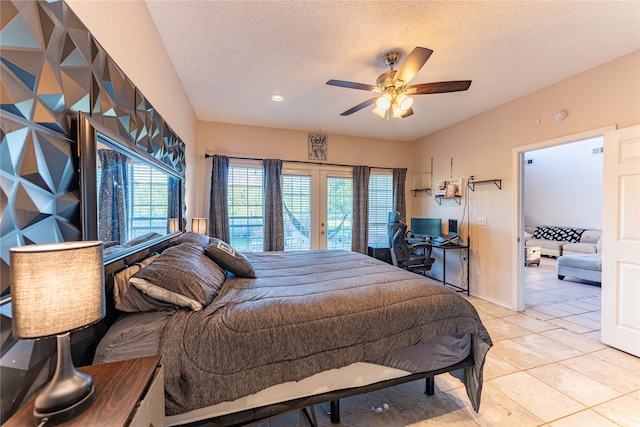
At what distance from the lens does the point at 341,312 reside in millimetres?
1460

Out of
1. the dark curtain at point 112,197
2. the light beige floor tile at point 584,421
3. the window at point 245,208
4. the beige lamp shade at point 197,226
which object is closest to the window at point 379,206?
the window at point 245,208

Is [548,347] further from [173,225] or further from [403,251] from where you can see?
[173,225]

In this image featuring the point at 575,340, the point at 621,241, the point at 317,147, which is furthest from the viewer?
the point at 317,147

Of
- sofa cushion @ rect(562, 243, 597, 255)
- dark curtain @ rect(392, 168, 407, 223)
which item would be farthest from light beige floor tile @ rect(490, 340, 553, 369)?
sofa cushion @ rect(562, 243, 597, 255)

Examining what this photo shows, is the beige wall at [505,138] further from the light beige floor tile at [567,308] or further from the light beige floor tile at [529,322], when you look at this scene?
the light beige floor tile at [567,308]

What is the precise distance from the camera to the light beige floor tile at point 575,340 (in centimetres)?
252

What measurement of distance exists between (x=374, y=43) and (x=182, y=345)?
8.31 ft

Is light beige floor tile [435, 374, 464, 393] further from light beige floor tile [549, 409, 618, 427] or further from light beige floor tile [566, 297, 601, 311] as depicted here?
light beige floor tile [566, 297, 601, 311]

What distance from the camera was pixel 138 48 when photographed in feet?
5.67

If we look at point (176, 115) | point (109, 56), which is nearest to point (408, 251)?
point (176, 115)

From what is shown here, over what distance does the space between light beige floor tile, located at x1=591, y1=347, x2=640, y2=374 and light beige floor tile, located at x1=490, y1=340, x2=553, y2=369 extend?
52 centimetres

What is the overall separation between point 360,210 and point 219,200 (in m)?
2.49

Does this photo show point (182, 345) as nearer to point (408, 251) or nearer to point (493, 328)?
point (493, 328)

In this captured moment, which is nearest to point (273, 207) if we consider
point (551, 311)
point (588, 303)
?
point (551, 311)
